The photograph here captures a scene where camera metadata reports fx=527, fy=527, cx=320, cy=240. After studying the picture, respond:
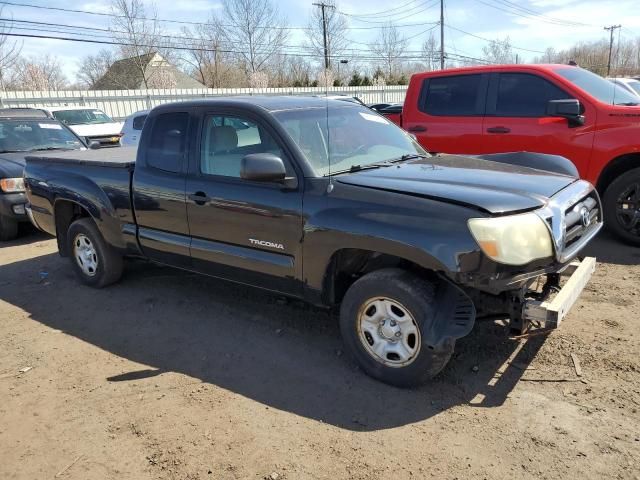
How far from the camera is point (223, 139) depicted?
421 centimetres

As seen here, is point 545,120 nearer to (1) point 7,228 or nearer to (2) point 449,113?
(2) point 449,113

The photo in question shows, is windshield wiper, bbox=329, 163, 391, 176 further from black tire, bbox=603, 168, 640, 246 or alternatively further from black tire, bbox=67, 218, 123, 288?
black tire, bbox=603, 168, 640, 246

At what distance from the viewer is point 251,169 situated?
347 cm

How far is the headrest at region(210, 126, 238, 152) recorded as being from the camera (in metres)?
4.17

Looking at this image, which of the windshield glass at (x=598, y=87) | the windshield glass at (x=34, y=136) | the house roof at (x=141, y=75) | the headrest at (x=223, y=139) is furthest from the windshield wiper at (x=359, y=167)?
the house roof at (x=141, y=75)

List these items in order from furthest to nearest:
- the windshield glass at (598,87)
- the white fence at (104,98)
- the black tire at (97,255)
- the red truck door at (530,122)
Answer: the white fence at (104,98), the windshield glass at (598,87), the red truck door at (530,122), the black tire at (97,255)

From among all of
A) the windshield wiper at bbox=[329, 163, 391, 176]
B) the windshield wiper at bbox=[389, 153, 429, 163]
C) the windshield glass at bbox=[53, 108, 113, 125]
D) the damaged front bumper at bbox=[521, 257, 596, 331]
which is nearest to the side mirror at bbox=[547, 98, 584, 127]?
the windshield wiper at bbox=[389, 153, 429, 163]

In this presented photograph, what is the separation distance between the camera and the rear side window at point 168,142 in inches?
173

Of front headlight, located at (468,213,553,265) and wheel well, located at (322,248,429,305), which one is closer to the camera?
front headlight, located at (468,213,553,265)

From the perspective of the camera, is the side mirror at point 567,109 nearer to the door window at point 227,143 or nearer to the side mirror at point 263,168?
the door window at point 227,143

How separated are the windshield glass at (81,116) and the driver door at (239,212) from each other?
41.6 ft

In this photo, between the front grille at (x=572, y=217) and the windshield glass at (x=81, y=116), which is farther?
the windshield glass at (x=81, y=116)

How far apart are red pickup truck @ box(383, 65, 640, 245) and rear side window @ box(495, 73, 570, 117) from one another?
0.01 m

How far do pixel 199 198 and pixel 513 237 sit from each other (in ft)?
7.94
